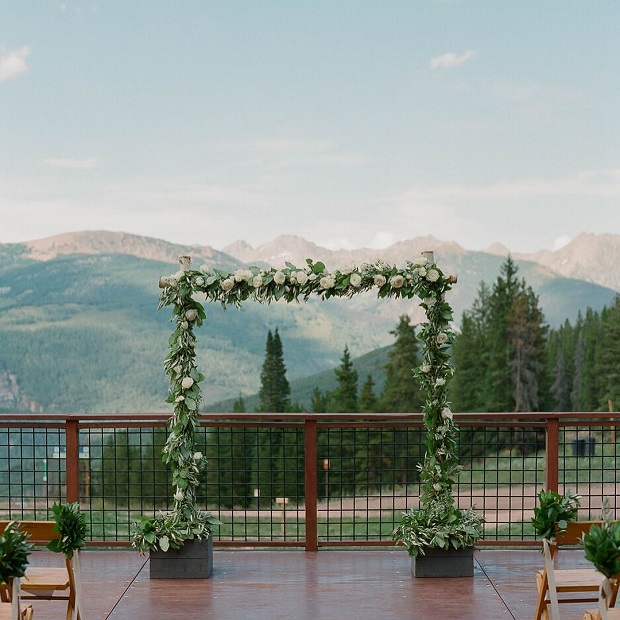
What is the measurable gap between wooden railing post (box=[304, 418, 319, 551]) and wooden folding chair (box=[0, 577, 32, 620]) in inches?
96.3

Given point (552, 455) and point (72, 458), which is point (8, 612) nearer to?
point (72, 458)

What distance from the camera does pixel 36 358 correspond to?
2795 inches

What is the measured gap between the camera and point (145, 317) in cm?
7825

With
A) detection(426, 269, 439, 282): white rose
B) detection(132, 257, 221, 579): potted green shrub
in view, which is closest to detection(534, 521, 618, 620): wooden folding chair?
detection(426, 269, 439, 282): white rose

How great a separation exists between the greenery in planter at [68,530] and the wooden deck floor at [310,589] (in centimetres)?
124

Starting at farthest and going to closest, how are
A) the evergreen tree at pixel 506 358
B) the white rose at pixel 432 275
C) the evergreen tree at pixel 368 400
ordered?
1. the evergreen tree at pixel 506 358
2. the evergreen tree at pixel 368 400
3. the white rose at pixel 432 275

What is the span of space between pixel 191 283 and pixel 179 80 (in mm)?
69402

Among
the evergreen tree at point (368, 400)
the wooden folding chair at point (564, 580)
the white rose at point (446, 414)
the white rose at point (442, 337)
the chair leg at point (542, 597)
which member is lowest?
the evergreen tree at point (368, 400)

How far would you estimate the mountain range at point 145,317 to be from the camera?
69688 mm

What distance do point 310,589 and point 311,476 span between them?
0.96m

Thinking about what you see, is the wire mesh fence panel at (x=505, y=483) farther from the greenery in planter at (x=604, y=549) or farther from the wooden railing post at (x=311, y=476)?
the greenery in planter at (x=604, y=549)

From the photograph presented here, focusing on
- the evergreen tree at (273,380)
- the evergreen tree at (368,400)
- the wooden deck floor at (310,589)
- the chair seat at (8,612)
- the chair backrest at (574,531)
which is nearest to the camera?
the chair seat at (8,612)

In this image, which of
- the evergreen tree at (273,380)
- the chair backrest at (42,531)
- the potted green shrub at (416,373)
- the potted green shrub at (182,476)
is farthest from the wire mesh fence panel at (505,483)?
the evergreen tree at (273,380)

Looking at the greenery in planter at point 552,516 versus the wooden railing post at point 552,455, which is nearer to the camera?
the greenery in planter at point 552,516
